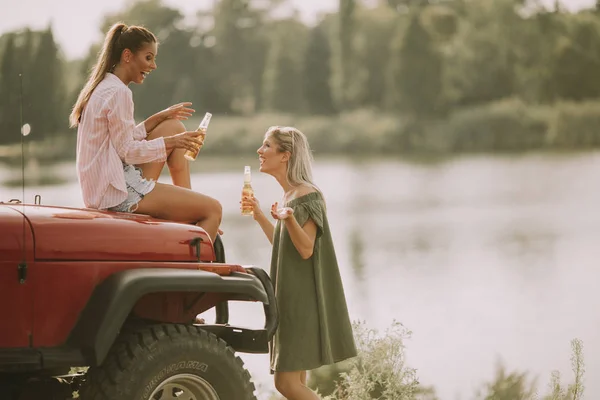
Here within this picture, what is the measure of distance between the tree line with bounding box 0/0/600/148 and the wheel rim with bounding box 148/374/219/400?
1244cm

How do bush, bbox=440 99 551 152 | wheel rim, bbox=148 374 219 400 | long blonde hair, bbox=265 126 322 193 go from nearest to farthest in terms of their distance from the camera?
wheel rim, bbox=148 374 219 400 → long blonde hair, bbox=265 126 322 193 → bush, bbox=440 99 551 152

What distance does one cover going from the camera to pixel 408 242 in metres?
22.1

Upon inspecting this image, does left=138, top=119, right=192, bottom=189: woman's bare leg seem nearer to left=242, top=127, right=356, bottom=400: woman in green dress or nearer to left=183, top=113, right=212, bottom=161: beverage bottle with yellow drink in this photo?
left=183, top=113, right=212, bottom=161: beverage bottle with yellow drink

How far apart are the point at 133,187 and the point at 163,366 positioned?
90 centimetres

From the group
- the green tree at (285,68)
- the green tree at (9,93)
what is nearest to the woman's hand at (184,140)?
the green tree at (9,93)

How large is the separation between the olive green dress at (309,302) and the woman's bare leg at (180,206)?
0.33m

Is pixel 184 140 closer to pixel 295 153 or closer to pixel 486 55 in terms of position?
pixel 295 153

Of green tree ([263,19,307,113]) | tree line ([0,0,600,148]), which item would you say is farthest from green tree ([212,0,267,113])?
green tree ([263,19,307,113])

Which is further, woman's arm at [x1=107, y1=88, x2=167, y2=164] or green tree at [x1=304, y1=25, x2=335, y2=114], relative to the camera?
green tree at [x1=304, y1=25, x2=335, y2=114]

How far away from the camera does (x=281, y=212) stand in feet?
15.4

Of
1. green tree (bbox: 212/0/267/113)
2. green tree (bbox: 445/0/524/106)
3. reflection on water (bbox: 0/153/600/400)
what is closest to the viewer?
reflection on water (bbox: 0/153/600/400)

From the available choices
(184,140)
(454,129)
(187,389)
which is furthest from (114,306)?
(454,129)

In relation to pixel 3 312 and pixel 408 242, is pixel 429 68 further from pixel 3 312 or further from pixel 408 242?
pixel 3 312

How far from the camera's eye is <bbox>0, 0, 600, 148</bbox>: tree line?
18.2 m
